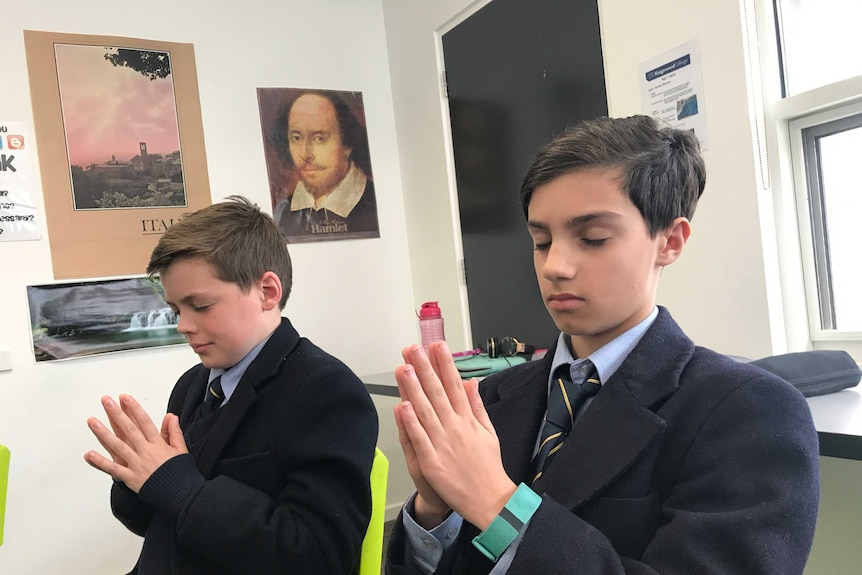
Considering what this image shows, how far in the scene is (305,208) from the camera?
305cm

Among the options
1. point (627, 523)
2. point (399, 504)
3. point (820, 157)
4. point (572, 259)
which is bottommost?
point (399, 504)

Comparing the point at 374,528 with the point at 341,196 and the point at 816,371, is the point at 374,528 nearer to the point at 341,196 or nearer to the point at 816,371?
the point at 816,371

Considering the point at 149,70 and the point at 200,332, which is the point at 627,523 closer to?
the point at 200,332

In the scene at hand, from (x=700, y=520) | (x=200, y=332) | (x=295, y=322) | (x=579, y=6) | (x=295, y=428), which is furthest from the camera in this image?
(x=295, y=322)

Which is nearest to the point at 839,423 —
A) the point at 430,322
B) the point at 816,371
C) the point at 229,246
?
the point at 816,371

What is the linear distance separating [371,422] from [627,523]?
21.9 inches

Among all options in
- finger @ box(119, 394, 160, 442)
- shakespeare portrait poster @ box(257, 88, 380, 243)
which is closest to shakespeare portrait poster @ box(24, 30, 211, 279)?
shakespeare portrait poster @ box(257, 88, 380, 243)

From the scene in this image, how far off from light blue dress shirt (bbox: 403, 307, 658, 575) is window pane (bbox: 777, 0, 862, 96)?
1258 mm

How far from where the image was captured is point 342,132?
3154mm

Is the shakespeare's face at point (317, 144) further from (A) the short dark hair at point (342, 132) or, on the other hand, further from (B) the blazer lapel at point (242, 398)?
(B) the blazer lapel at point (242, 398)

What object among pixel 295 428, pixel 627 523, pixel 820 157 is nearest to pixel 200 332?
pixel 295 428

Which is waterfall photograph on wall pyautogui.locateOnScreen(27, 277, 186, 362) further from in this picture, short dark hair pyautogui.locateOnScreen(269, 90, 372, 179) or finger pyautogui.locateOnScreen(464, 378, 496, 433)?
finger pyautogui.locateOnScreen(464, 378, 496, 433)

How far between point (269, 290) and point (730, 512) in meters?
0.95

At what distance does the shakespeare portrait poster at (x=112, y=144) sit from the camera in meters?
2.57
